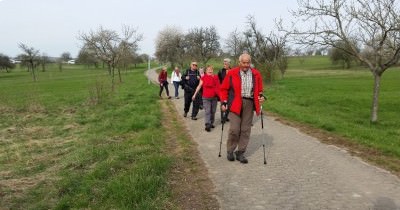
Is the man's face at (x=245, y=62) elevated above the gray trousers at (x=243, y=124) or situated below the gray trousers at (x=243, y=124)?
above

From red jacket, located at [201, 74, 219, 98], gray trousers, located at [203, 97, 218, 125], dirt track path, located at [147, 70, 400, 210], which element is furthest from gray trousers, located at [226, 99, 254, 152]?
red jacket, located at [201, 74, 219, 98]

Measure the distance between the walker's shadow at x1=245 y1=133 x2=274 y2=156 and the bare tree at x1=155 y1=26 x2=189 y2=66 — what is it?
222 feet

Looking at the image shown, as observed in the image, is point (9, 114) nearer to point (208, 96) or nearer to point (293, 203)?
point (208, 96)

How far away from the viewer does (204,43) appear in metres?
81.2

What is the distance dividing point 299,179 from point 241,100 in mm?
1921

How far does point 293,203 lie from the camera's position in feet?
18.0

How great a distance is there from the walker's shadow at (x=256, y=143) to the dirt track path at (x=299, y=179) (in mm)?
21

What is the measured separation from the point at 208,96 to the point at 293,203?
6.73m

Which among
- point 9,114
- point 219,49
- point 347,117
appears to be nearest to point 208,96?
point 347,117

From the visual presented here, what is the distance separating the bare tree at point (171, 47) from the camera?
275ft

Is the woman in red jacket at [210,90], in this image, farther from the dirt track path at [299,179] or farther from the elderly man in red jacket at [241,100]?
the elderly man in red jacket at [241,100]

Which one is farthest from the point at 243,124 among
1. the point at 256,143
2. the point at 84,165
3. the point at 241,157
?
the point at 84,165

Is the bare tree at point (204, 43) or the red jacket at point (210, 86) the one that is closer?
the red jacket at point (210, 86)

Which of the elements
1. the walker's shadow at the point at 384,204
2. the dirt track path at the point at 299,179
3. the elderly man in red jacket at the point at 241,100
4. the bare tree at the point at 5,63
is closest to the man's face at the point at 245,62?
the elderly man in red jacket at the point at 241,100
